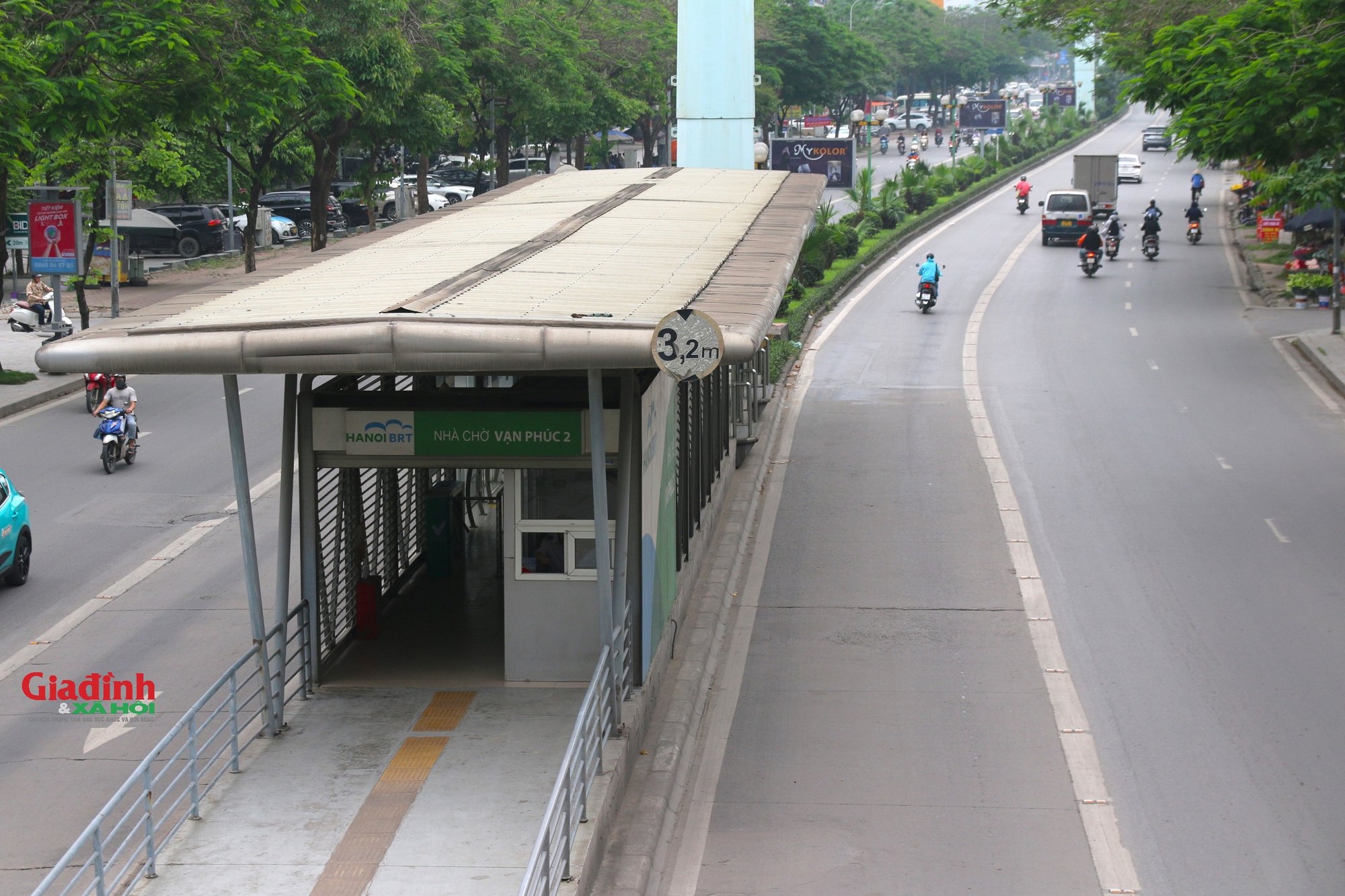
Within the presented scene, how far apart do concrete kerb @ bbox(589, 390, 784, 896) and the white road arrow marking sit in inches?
166

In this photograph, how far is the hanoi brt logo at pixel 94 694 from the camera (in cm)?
1149

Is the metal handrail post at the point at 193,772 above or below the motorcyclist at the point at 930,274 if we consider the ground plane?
below

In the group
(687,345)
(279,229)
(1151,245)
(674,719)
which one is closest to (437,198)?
(279,229)

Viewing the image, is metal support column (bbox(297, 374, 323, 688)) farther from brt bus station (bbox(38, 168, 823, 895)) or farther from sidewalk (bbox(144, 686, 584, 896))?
sidewalk (bbox(144, 686, 584, 896))

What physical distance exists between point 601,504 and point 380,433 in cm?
166

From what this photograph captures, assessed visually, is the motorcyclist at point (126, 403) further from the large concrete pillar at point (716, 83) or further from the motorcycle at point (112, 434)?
the large concrete pillar at point (716, 83)

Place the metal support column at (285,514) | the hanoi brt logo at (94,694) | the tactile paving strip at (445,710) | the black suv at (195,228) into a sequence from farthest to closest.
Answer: the black suv at (195,228), the hanoi brt logo at (94,694), the tactile paving strip at (445,710), the metal support column at (285,514)

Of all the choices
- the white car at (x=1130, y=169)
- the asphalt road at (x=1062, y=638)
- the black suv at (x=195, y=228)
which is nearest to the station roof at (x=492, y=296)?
the asphalt road at (x=1062, y=638)

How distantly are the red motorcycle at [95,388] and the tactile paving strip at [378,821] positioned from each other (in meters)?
14.1

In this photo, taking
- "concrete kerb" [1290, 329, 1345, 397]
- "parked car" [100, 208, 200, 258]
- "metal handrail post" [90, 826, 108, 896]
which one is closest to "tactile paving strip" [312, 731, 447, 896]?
"metal handrail post" [90, 826, 108, 896]

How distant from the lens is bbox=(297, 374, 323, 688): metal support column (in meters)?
9.49

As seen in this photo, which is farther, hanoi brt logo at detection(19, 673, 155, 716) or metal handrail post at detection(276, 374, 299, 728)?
hanoi brt logo at detection(19, 673, 155, 716)

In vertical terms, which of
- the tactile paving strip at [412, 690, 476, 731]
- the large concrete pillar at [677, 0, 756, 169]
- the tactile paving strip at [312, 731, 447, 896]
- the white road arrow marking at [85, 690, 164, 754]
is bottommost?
the white road arrow marking at [85, 690, 164, 754]

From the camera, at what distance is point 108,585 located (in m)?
14.7
